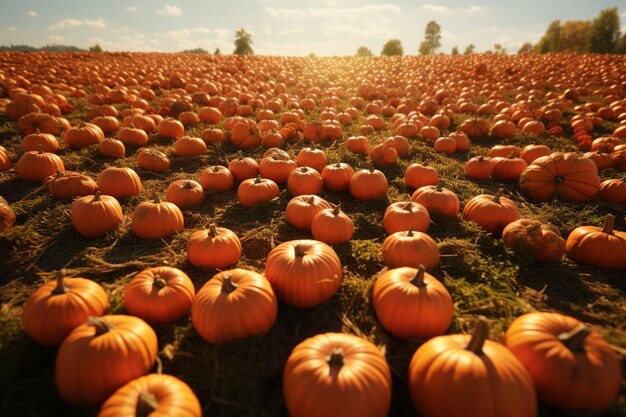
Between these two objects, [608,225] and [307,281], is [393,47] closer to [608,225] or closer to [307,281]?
[608,225]

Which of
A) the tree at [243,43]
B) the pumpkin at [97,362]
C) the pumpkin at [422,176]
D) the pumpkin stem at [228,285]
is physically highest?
the tree at [243,43]

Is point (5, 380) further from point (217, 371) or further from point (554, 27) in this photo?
point (554, 27)

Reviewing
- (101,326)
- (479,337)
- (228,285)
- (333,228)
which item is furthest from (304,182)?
(479,337)

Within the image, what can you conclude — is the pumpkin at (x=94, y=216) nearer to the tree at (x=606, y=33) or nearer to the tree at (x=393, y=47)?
the tree at (x=606, y=33)

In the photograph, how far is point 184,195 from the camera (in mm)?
4730

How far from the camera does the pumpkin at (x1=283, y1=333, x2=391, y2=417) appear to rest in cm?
187

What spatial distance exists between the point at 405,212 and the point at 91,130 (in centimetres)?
694

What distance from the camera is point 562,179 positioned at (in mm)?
4996

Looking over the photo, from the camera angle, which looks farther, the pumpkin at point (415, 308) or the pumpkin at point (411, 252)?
the pumpkin at point (411, 252)

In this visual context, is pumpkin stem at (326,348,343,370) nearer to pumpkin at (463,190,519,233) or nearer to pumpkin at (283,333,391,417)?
pumpkin at (283,333,391,417)

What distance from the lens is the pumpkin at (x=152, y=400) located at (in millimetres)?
1808

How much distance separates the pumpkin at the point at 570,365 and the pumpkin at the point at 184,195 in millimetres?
4334

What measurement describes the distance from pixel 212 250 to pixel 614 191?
19.8ft

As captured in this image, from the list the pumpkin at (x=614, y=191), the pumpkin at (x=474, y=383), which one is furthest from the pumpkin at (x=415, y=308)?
the pumpkin at (x=614, y=191)
